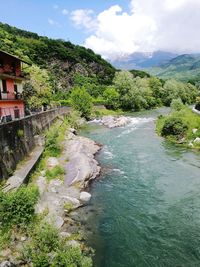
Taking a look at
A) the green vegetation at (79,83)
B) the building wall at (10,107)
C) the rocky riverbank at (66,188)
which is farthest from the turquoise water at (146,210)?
the green vegetation at (79,83)

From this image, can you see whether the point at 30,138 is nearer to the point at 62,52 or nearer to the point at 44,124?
the point at 44,124

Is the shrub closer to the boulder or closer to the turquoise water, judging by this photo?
the turquoise water

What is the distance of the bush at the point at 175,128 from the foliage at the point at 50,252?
3132 centimetres

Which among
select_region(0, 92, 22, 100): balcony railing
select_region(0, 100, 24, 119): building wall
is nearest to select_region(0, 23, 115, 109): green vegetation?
select_region(0, 92, 22, 100): balcony railing

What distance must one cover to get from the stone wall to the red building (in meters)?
2.46

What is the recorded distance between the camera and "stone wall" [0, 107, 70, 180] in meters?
20.3

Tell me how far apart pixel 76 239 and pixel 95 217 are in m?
3.12

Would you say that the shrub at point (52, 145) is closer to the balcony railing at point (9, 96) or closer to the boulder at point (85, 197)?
the balcony railing at point (9, 96)

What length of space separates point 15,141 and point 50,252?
483 inches

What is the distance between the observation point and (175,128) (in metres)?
42.9

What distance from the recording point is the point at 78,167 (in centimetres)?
2614

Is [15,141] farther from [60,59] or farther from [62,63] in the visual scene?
[60,59]

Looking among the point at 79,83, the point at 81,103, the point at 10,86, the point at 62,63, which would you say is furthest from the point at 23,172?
the point at 62,63

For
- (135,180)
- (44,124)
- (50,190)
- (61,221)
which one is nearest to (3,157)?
(50,190)
